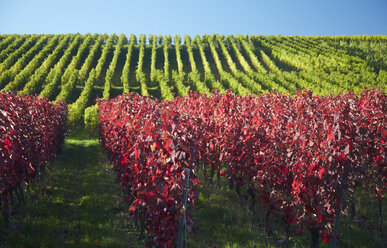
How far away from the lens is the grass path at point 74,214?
5.42m

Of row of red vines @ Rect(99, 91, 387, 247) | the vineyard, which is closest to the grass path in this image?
the vineyard

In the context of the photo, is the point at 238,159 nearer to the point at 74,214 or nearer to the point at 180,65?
the point at 74,214

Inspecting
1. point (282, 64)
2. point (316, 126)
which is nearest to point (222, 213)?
point (316, 126)

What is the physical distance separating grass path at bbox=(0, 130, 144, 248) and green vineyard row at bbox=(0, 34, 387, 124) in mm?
9903

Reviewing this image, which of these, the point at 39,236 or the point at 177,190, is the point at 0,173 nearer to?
the point at 39,236

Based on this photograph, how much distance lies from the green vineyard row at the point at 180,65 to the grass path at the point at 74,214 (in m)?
9.90

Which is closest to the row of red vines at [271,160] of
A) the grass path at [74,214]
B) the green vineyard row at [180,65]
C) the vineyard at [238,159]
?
the vineyard at [238,159]

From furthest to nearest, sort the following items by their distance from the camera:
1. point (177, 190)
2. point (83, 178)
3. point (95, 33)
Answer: point (95, 33)
point (83, 178)
point (177, 190)

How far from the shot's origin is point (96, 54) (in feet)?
165

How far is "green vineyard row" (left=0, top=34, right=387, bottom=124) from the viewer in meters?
33.2

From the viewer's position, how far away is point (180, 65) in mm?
45531

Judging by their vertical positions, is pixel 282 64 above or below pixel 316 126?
above

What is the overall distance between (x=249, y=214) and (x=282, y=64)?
45.8 metres

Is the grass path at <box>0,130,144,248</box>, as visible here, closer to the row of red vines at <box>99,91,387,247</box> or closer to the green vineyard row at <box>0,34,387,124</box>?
the row of red vines at <box>99,91,387,247</box>
